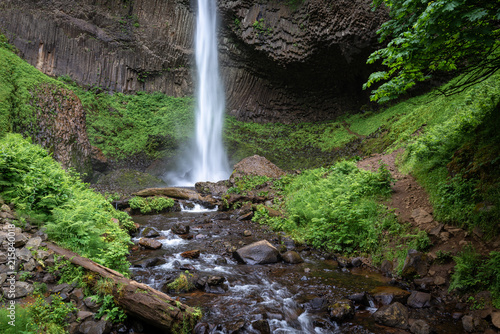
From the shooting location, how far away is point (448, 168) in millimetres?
6152

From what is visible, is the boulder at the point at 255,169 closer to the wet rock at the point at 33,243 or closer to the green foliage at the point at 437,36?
the green foliage at the point at 437,36

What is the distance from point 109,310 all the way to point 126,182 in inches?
524

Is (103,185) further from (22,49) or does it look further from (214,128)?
(22,49)

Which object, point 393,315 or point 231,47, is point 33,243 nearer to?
point 393,315

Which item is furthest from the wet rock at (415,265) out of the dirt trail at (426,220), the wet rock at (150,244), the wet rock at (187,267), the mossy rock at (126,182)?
the mossy rock at (126,182)

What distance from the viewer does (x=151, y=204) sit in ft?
36.4

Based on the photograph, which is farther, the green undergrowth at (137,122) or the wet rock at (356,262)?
the green undergrowth at (137,122)

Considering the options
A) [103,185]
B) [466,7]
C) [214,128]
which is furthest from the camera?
[214,128]

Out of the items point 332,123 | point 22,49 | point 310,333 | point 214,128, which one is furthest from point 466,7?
point 22,49

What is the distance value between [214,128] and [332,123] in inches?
Answer: 483

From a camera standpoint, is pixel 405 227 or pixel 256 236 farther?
pixel 256 236

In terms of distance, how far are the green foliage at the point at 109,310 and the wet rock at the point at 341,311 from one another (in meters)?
2.81

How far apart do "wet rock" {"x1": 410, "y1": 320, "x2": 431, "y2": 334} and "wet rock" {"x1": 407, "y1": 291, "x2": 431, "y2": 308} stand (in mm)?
543

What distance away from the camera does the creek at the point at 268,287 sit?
12.7ft
